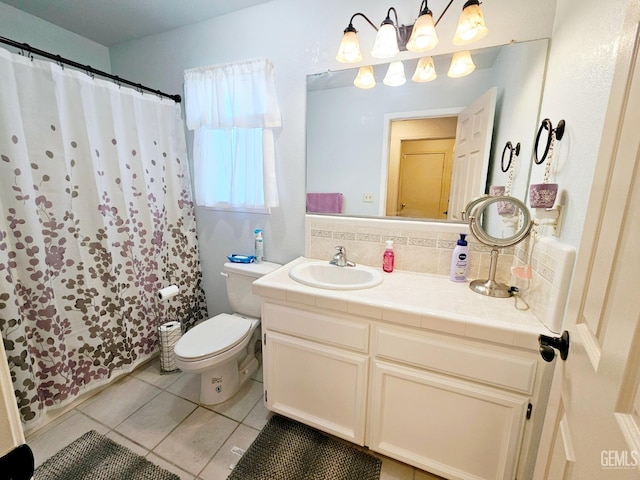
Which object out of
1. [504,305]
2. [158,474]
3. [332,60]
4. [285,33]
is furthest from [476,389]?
[285,33]

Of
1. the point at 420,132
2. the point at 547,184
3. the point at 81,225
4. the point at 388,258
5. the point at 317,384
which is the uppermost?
the point at 420,132

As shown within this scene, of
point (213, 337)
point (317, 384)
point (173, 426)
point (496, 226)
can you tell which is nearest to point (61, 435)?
point (173, 426)

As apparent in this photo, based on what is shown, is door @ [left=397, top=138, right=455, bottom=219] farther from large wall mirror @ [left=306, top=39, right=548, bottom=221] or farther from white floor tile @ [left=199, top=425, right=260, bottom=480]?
white floor tile @ [left=199, top=425, right=260, bottom=480]

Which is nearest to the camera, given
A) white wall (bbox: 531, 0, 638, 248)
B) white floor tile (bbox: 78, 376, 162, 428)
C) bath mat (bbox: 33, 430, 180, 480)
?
white wall (bbox: 531, 0, 638, 248)

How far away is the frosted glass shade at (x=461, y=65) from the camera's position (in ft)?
4.33

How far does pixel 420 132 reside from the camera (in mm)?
1468

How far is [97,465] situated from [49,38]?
2.55 metres

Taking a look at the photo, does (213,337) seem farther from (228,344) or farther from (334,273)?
(334,273)

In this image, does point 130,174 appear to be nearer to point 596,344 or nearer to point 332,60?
point 332,60

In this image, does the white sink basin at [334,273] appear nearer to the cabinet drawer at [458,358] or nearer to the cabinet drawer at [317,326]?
the cabinet drawer at [317,326]

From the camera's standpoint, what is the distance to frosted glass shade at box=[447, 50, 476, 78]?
4.33 ft

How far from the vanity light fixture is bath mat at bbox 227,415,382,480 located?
1.93 m

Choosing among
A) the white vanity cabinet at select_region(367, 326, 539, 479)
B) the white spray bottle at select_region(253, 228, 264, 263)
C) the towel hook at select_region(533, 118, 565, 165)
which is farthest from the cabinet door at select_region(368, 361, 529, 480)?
the white spray bottle at select_region(253, 228, 264, 263)

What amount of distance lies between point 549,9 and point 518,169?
669 mm
